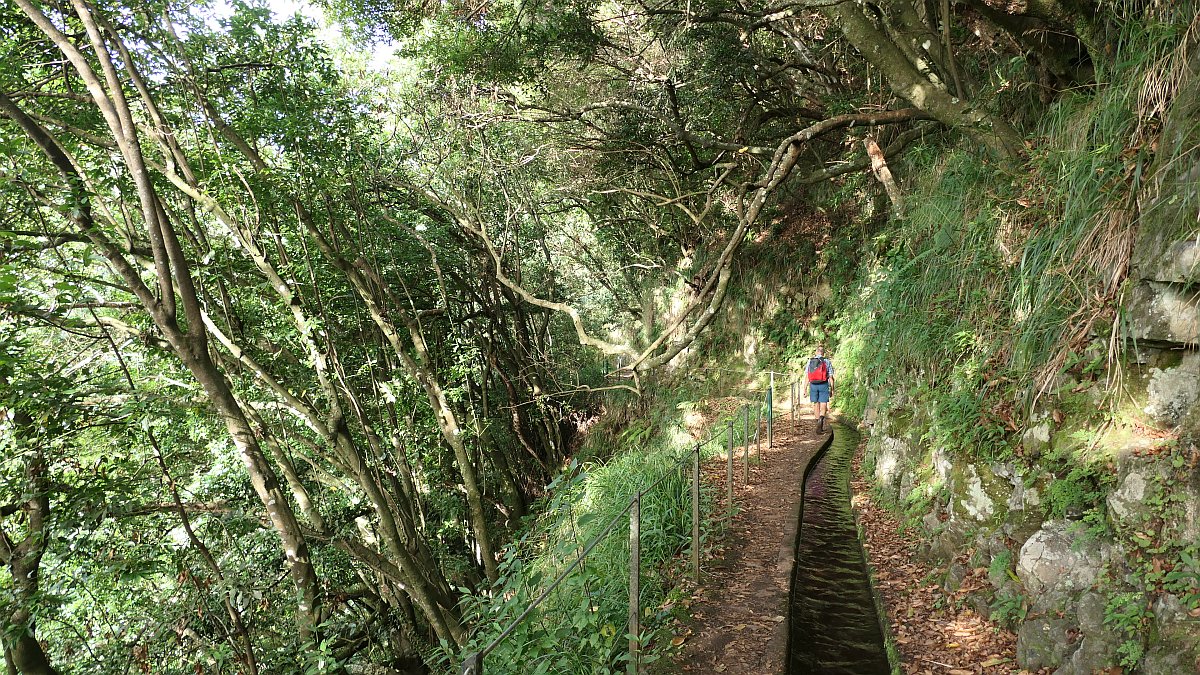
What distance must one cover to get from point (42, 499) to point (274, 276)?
318 cm

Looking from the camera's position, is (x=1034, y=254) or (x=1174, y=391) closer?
(x=1174, y=391)

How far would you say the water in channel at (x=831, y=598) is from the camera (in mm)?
4422

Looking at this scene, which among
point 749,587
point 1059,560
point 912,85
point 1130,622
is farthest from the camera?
point 912,85

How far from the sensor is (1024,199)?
5.53 meters

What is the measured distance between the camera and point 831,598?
532 cm

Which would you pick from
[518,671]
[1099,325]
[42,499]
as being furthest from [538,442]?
[1099,325]

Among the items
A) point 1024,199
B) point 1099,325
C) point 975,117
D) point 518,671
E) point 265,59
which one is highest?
point 265,59

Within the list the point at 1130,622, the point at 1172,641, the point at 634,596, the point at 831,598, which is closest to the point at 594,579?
the point at 634,596

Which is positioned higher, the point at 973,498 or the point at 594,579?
the point at 973,498

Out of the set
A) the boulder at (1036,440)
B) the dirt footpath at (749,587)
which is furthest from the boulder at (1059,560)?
the dirt footpath at (749,587)

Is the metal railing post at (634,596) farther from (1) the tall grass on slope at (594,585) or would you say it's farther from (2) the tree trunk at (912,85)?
(2) the tree trunk at (912,85)

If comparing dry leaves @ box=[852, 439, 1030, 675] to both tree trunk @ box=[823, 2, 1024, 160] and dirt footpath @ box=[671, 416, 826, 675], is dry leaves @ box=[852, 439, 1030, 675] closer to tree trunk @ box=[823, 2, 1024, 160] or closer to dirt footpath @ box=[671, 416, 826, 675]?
dirt footpath @ box=[671, 416, 826, 675]

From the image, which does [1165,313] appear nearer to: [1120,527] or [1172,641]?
[1120,527]

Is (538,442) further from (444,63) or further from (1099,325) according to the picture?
(1099,325)
